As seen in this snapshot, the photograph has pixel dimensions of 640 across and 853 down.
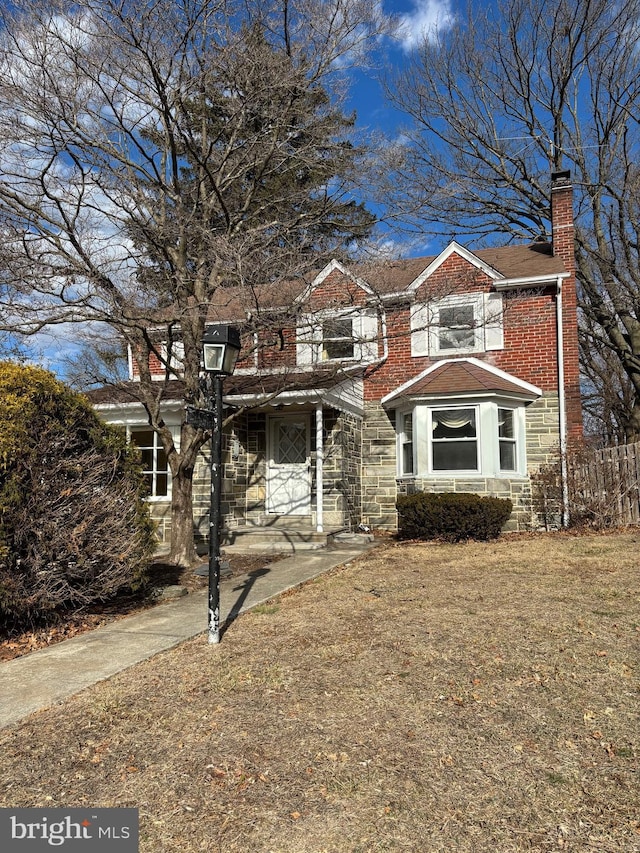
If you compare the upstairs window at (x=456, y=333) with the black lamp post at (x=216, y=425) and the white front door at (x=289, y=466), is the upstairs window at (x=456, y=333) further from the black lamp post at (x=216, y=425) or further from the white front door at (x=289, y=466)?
the black lamp post at (x=216, y=425)

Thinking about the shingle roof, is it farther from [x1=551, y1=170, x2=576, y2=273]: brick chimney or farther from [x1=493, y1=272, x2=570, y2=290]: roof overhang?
[x1=551, y1=170, x2=576, y2=273]: brick chimney

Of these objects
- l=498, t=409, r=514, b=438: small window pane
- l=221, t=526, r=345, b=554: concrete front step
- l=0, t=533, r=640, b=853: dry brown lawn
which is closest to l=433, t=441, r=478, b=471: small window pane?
l=498, t=409, r=514, b=438: small window pane

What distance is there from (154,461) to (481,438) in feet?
23.1

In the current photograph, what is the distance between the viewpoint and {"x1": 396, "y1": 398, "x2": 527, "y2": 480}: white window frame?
41.8ft

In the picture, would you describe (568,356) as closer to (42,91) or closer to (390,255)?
(390,255)

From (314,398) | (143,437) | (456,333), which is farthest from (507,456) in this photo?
(143,437)

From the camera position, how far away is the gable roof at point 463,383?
41.7ft

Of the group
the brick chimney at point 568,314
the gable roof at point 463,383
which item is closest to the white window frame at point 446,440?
the gable roof at point 463,383

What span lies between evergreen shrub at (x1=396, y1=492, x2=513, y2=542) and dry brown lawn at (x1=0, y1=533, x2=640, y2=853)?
503 centimetres

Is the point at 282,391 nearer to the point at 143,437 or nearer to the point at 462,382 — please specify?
the point at 462,382

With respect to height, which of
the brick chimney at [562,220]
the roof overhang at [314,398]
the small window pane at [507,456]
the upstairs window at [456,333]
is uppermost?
the brick chimney at [562,220]

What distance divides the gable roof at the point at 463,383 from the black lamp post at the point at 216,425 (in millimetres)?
7698

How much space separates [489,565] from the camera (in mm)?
8945

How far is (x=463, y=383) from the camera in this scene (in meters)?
12.9
